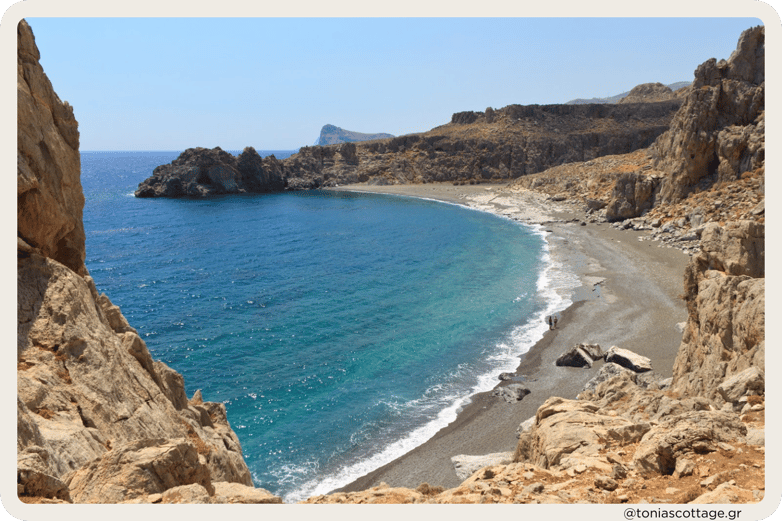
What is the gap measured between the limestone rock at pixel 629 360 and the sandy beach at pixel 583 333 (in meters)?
0.71

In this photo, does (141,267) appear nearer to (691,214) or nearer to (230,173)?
(691,214)

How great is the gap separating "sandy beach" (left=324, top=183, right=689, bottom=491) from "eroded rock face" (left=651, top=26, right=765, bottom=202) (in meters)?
9.65

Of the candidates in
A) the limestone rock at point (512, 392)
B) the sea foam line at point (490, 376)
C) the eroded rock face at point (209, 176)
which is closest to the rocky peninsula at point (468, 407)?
the limestone rock at point (512, 392)

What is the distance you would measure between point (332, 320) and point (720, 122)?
175 feet

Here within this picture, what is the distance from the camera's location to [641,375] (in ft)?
79.4

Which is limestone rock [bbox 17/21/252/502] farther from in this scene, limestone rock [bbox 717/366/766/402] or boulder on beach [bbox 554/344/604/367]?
boulder on beach [bbox 554/344/604/367]

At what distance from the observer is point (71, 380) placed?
1003 centimetres

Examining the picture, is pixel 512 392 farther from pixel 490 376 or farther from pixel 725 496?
pixel 725 496

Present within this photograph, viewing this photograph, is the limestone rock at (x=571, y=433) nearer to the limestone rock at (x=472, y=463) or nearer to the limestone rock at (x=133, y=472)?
the limestone rock at (x=472, y=463)

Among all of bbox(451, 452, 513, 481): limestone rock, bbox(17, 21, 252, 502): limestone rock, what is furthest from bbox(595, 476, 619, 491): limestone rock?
bbox(451, 452, 513, 481): limestone rock

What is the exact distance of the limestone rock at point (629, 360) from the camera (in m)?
27.2

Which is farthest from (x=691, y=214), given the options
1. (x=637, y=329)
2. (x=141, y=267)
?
(x=141, y=267)

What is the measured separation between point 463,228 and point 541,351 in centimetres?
4692

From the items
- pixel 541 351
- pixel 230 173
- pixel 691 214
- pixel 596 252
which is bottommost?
pixel 541 351
